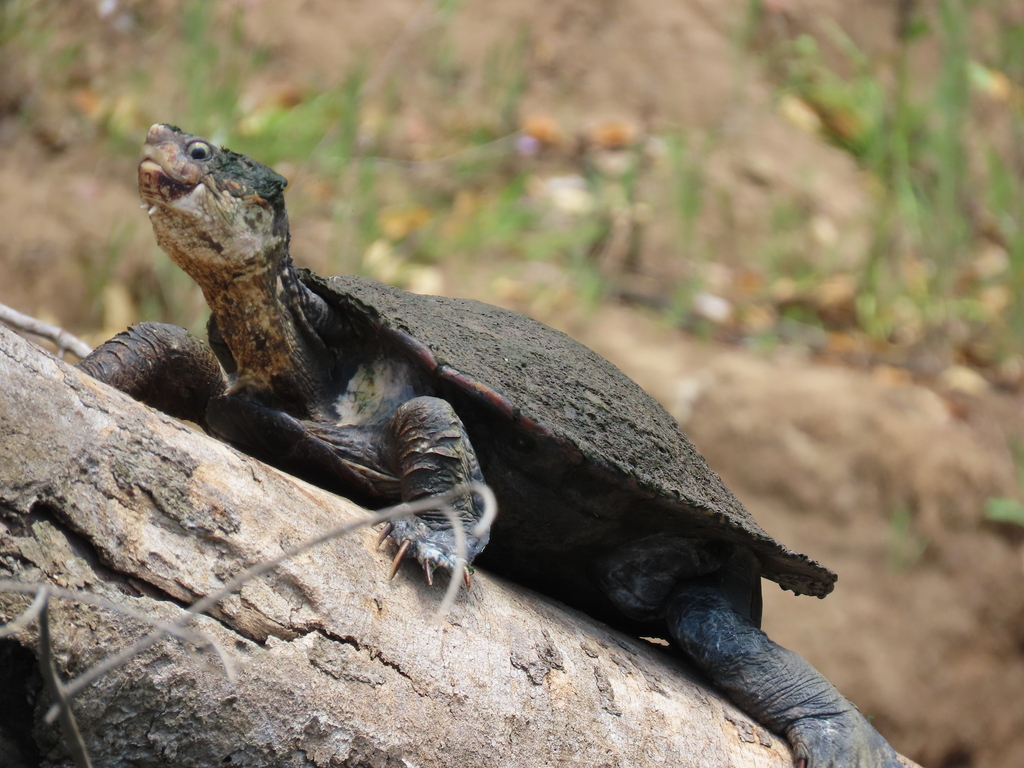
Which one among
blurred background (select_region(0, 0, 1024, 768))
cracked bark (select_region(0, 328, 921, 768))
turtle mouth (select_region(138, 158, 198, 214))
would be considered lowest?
blurred background (select_region(0, 0, 1024, 768))

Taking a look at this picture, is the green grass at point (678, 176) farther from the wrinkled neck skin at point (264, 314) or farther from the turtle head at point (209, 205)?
the turtle head at point (209, 205)

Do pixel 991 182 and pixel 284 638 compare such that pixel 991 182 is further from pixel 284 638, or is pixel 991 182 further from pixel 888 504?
pixel 284 638

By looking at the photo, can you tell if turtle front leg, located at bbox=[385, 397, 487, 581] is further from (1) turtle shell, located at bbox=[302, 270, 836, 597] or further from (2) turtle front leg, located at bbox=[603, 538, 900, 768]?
(2) turtle front leg, located at bbox=[603, 538, 900, 768]

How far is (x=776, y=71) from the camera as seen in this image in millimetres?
6625

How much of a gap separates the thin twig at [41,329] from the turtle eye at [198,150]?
483mm

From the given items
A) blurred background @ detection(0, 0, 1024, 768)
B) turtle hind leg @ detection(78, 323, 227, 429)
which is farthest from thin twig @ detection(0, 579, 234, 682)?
blurred background @ detection(0, 0, 1024, 768)

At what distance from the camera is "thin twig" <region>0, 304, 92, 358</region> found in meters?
1.77

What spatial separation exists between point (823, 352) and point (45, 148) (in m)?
4.03

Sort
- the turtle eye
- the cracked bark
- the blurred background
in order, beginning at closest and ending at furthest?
the cracked bark → the turtle eye → the blurred background

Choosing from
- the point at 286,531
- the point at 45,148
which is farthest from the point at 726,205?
the point at 286,531

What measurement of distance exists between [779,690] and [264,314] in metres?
1.16

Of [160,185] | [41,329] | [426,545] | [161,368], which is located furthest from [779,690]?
[41,329]

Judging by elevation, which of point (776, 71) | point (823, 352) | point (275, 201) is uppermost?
point (275, 201)

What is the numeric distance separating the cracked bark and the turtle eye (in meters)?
0.42
